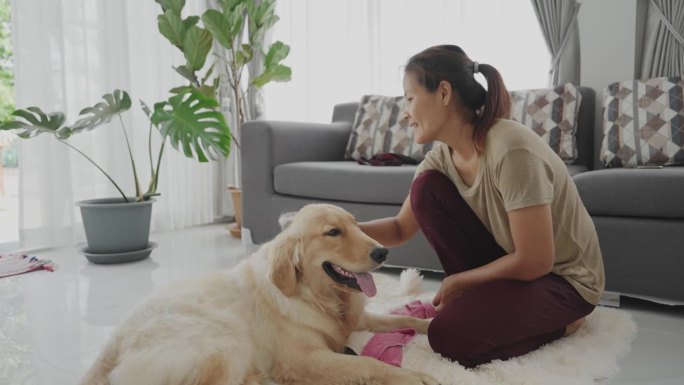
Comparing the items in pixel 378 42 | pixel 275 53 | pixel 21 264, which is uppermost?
pixel 378 42

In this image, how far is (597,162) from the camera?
3.03 m

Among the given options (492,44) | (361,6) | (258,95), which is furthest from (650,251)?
(258,95)

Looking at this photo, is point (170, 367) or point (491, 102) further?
point (491, 102)

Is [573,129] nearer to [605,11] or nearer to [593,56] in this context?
[593,56]

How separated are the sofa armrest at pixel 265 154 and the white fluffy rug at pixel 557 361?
1807mm

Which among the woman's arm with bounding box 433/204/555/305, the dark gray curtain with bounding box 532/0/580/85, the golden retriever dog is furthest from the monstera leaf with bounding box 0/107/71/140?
the dark gray curtain with bounding box 532/0/580/85

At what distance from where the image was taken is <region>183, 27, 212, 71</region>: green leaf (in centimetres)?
378

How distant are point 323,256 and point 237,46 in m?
3.51

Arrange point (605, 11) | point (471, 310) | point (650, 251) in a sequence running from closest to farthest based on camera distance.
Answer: point (471, 310)
point (650, 251)
point (605, 11)

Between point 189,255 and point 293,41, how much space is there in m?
2.41

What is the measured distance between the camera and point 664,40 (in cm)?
311

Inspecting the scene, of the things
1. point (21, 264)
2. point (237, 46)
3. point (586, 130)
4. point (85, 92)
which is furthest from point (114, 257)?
point (586, 130)

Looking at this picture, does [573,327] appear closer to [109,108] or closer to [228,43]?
[109,108]

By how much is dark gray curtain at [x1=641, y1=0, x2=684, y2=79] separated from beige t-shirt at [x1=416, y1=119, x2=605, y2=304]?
6.40 feet
